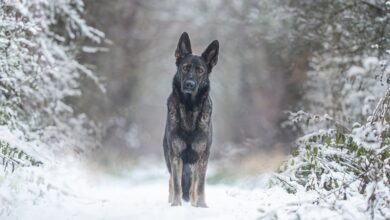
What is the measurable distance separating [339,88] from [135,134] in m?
8.77

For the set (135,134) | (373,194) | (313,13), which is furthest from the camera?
(135,134)

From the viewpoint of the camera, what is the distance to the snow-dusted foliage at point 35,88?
737 centimetres

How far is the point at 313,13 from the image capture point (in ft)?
42.0

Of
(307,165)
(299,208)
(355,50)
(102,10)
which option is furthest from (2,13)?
(102,10)

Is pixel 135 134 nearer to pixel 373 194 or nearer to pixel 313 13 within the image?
pixel 313 13

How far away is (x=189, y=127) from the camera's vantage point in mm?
7730

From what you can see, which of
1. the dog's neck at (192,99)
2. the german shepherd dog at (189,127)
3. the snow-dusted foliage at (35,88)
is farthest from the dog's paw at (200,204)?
the snow-dusted foliage at (35,88)

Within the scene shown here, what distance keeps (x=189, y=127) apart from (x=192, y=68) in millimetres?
738

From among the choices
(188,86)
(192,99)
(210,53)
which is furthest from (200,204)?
(210,53)

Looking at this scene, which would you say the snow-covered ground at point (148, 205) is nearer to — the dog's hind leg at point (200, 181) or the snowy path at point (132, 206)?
the snowy path at point (132, 206)

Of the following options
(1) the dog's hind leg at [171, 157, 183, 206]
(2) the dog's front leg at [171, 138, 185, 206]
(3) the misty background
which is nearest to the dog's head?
(2) the dog's front leg at [171, 138, 185, 206]

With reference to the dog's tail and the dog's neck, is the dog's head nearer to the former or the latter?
the dog's neck

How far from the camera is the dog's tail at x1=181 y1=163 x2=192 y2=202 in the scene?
788cm

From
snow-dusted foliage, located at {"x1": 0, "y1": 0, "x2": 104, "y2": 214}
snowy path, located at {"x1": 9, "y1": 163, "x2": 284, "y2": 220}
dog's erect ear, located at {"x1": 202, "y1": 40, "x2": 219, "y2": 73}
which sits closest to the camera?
snowy path, located at {"x1": 9, "y1": 163, "x2": 284, "y2": 220}
